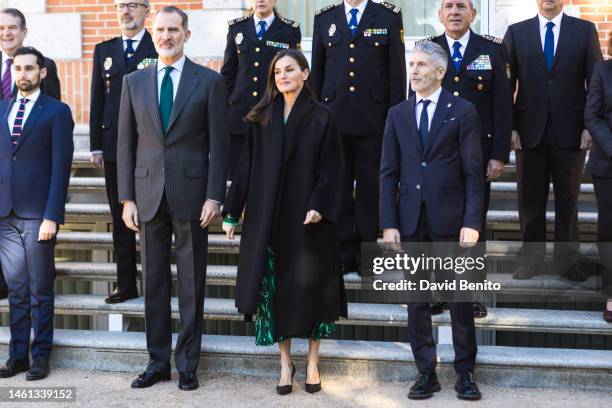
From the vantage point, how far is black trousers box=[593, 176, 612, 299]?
5098 mm

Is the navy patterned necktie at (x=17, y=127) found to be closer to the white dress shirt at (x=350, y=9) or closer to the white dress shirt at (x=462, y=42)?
the white dress shirt at (x=350, y=9)

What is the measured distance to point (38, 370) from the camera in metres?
5.05

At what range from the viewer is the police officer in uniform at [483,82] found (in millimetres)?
5152

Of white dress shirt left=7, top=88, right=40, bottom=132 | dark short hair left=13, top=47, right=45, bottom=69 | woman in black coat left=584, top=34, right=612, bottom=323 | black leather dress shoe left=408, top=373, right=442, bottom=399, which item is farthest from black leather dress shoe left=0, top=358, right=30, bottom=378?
woman in black coat left=584, top=34, right=612, bottom=323

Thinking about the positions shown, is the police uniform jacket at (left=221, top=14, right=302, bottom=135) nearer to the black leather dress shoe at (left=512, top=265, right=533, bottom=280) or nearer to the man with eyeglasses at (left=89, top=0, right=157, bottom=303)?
the man with eyeglasses at (left=89, top=0, right=157, bottom=303)

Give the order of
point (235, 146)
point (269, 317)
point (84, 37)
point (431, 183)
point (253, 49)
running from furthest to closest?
point (84, 37) → point (235, 146) → point (253, 49) → point (269, 317) → point (431, 183)

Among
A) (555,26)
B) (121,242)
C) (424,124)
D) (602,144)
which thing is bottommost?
(121,242)

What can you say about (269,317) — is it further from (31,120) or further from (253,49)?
(253,49)

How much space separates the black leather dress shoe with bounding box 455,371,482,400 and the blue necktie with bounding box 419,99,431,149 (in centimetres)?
128

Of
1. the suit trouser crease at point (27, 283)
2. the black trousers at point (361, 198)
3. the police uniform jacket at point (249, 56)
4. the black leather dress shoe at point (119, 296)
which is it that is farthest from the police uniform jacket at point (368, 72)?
the suit trouser crease at point (27, 283)

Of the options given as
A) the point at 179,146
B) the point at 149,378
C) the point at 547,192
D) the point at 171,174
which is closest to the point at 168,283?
the point at 149,378

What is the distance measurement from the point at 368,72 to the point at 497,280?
1.59 m

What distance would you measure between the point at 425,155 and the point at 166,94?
151cm

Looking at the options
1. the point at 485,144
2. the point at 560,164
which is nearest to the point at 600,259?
the point at 560,164
